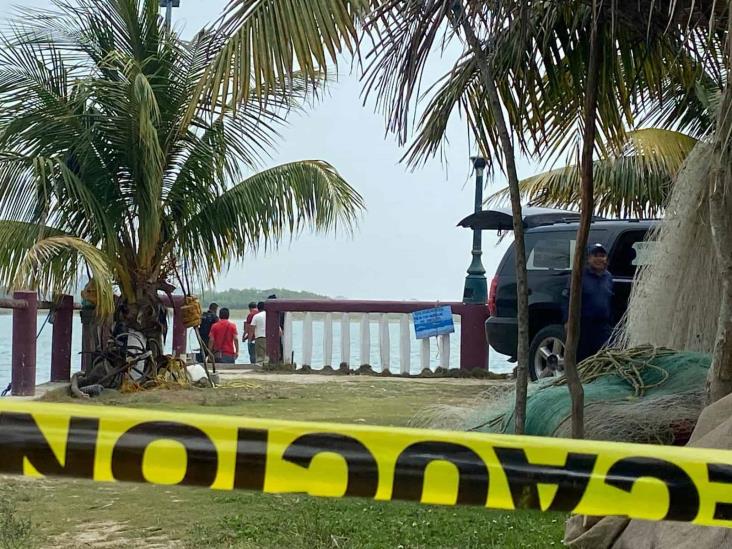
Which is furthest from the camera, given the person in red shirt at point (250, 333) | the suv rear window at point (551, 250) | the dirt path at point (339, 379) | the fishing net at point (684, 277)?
the person in red shirt at point (250, 333)

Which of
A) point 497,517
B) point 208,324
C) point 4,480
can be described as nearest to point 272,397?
point 4,480

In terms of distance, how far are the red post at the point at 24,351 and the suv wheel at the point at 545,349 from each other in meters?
5.53

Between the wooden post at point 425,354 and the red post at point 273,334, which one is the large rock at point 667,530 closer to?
the wooden post at point 425,354

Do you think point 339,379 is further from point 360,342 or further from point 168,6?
point 168,6

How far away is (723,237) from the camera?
5.12 meters

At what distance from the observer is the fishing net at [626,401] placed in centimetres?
618

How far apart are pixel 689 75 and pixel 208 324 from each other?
1375cm

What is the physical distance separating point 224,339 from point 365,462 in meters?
16.6

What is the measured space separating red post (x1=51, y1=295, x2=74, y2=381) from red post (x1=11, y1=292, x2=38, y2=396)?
1.55 meters

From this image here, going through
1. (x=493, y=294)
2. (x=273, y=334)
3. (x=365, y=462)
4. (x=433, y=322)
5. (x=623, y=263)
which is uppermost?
(x=623, y=263)

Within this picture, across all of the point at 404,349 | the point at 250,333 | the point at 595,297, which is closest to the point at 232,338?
the point at 250,333

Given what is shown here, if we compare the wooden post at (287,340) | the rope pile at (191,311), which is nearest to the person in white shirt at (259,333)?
the wooden post at (287,340)

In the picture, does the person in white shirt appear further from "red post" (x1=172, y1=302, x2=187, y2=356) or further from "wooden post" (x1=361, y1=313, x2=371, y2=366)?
"wooden post" (x1=361, y1=313, x2=371, y2=366)

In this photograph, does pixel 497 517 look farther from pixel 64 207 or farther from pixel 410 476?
pixel 64 207
